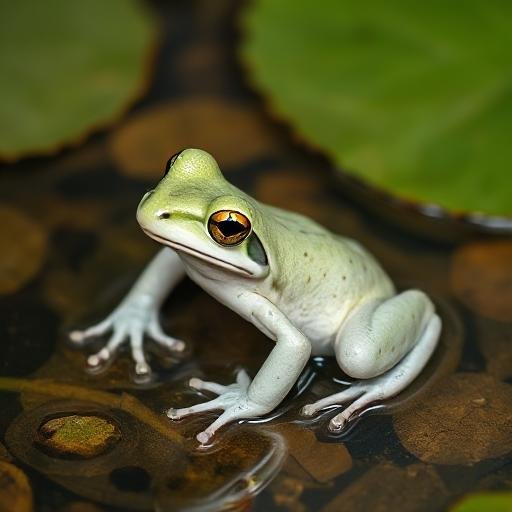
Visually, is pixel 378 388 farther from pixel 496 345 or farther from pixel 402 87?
pixel 402 87

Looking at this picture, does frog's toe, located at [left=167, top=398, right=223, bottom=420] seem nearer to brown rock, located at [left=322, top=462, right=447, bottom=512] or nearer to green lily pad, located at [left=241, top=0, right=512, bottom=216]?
brown rock, located at [left=322, top=462, right=447, bottom=512]

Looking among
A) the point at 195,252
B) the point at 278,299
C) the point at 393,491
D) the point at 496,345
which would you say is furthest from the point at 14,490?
the point at 496,345

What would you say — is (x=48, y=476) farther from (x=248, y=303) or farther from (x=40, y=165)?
(x=40, y=165)

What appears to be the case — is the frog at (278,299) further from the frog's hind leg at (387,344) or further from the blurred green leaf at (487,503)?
the blurred green leaf at (487,503)

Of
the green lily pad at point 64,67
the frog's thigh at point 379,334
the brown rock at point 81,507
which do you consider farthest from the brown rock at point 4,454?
the green lily pad at point 64,67

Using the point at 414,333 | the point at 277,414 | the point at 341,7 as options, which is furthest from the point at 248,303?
the point at 341,7
